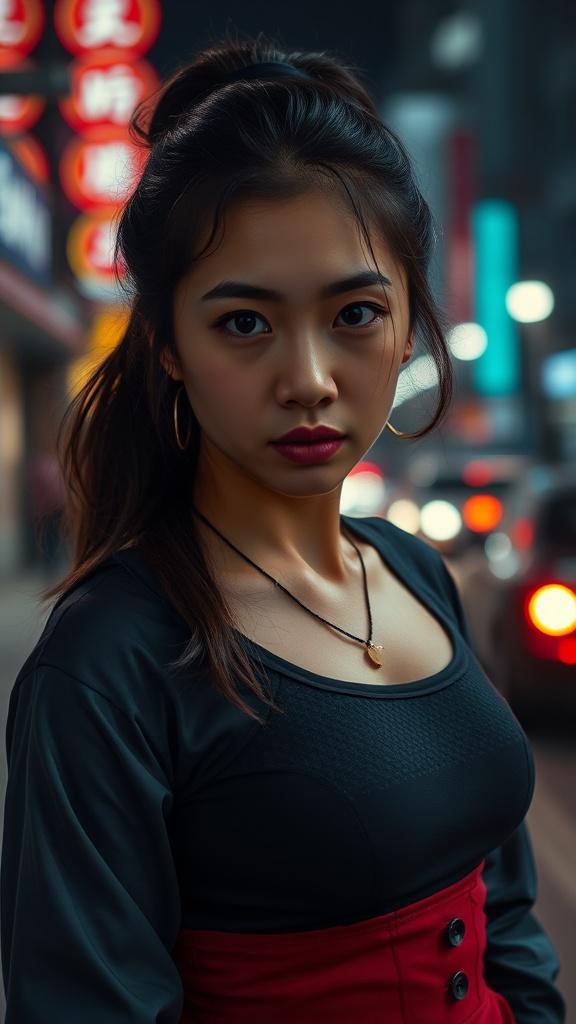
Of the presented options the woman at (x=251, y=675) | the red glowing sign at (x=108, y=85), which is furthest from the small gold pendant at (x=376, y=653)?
the red glowing sign at (x=108, y=85)

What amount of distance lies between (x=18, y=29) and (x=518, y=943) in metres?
14.4

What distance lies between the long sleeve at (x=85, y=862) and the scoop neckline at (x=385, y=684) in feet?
0.60

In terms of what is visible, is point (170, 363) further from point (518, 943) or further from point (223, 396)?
point (518, 943)

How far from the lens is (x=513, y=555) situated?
262 inches

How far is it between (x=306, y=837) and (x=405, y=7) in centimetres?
→ 7623

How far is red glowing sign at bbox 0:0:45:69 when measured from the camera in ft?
46.9

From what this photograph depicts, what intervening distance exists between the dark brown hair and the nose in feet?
0.45

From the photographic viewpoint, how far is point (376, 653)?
1461mm

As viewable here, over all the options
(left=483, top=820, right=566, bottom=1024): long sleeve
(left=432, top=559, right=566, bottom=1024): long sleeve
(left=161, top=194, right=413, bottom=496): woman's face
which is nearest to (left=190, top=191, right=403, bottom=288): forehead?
(left=161, top=194, right=413, bottom=496): woman's face

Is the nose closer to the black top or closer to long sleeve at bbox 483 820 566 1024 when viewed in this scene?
the black top

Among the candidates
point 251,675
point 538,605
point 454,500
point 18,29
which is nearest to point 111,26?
point 18,29

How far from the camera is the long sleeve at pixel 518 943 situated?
1613 mm

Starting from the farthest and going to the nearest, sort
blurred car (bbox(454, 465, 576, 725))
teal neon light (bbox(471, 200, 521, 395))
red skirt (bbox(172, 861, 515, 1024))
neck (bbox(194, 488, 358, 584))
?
teal neon light (bbox(471, 200, 521, 395)) < blurred car (bbox(454, 465, 576, 725)) < neck (bbox(194, 488, 358, 584)) < red skirt (bbox(172, 861, 515, 1024))

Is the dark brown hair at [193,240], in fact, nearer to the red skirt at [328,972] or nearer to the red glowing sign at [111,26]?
the red skirt at [328,972]
